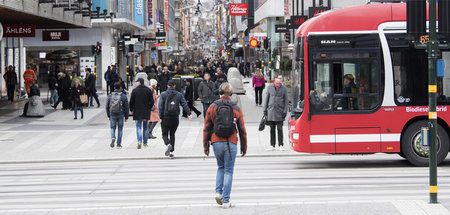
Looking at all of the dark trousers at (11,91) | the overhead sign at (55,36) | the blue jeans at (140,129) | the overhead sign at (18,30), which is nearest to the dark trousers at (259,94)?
the overhead sign at (55,36)

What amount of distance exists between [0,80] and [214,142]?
34.4 m

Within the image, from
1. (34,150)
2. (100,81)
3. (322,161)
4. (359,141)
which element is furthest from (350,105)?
(100,81)

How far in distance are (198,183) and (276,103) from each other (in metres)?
5.37

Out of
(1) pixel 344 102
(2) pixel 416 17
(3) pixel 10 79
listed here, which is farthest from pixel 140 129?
(3) pixel 10 79

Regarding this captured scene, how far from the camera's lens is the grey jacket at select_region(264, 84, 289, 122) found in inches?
697


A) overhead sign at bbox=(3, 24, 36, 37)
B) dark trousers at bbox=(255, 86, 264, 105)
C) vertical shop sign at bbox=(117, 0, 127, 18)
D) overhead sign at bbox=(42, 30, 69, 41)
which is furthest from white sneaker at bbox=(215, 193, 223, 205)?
vertical shop sign at bbox=(117, 0, 127, 18)

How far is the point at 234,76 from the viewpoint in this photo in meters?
40.0

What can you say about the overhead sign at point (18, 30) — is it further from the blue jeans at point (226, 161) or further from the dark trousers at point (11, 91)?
the blue jeans at point (226, 161)

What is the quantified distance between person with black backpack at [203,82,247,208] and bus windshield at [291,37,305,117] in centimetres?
469

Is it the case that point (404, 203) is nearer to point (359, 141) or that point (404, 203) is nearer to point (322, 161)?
point (359, 141)

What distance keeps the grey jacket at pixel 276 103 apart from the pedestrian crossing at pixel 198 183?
4.42 ft

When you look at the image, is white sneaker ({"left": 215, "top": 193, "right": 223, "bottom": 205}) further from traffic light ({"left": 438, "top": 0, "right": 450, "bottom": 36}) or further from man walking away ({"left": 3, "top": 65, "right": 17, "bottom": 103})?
man walking away ({"left": 3, "top": 65, "right": 17, "bottom": 103})

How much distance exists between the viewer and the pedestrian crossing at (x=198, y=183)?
10.9m

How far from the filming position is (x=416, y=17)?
997cm
